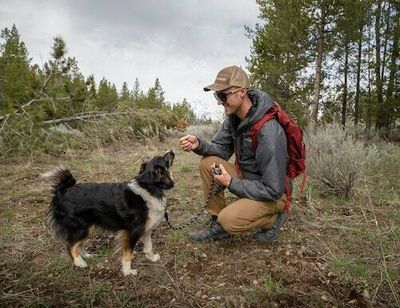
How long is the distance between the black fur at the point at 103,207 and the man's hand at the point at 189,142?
48 cm

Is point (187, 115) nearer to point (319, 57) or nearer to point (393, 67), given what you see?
point (319, 57)

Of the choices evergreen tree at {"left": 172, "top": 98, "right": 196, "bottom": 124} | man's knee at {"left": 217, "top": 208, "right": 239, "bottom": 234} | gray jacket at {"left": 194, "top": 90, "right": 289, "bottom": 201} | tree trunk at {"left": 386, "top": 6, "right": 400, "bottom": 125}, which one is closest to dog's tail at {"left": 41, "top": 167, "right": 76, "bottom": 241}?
man's knee at {"left": 217, "top": 208, "right": 239, "bottom": 234}

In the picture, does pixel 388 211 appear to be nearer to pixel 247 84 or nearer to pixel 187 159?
pixel 247 84

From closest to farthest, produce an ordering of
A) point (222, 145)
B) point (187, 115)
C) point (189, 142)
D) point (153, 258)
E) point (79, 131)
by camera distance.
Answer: point (153, 258) → point (189, 142) → point (222, 145) → point (79, 131) → point (187, 115)

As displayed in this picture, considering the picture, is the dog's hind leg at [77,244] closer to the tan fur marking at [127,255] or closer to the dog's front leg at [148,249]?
the tan fur marking at [127,255]

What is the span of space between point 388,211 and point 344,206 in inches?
23.3

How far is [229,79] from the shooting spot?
12.3 feet

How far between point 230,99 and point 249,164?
0.80 meters

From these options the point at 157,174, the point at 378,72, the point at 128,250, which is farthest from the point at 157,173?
the point at 378,72

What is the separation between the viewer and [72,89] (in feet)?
31.1

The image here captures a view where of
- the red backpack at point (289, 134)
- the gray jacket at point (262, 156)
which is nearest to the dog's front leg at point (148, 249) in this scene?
the gray jacket at point (262, 156)

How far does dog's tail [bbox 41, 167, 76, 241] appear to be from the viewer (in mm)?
3768

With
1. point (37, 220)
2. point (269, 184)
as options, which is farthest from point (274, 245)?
point (37, 220)

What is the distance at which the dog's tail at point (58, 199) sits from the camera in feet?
12.4
